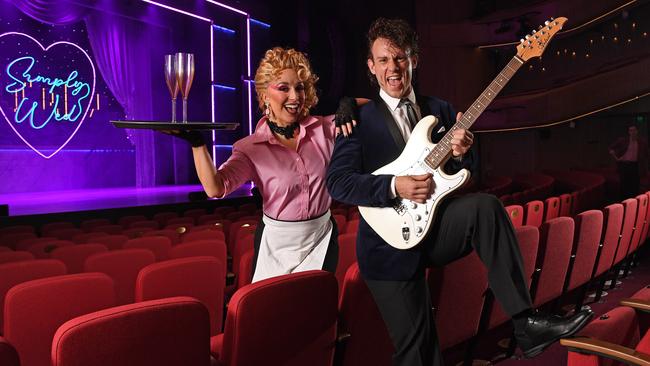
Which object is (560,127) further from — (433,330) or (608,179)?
(433,330)

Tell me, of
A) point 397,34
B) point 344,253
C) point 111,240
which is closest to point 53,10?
point 111,240

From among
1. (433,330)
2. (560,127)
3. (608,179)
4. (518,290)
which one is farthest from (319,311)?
(560,127)

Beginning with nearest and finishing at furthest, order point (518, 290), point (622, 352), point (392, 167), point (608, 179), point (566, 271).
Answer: point (622, 352) → point (518, 290) → point (392, 167) → point (566, 271) → point (608, 179)

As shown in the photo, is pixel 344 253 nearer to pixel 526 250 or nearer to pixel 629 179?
pixel 526 250

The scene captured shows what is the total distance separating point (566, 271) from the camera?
10.8ft

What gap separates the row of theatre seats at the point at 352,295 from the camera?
60.7 inches

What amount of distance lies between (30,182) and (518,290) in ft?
37.0

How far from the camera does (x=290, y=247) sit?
216 cm

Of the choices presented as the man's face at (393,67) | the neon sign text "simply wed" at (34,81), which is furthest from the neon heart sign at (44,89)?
the man's face at (393,67)

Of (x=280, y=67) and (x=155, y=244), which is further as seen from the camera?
(x=155, y=244)

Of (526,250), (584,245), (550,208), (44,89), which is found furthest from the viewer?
(44,89)

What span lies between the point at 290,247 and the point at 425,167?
69 cm

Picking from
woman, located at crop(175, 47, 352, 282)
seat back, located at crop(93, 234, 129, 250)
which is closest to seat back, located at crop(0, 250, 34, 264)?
seat back, located at crop(93, 234, 129, 250)

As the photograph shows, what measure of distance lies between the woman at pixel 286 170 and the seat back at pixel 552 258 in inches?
54.9
